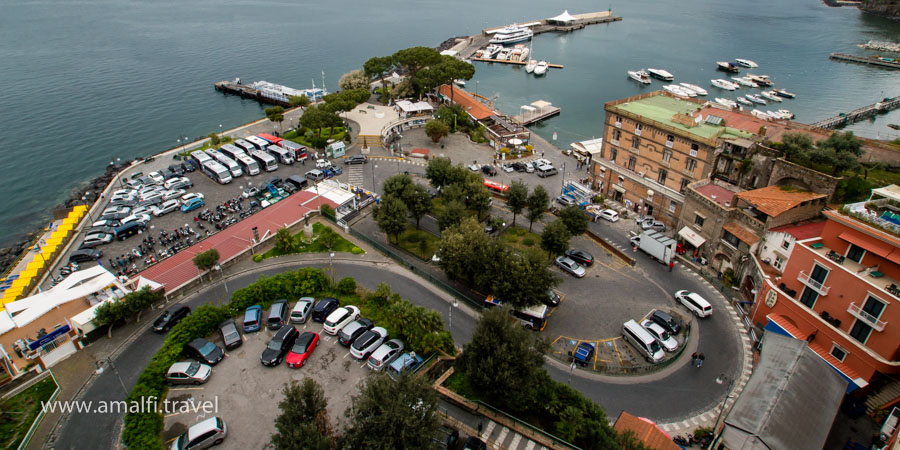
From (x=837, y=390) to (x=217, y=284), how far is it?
148 ft

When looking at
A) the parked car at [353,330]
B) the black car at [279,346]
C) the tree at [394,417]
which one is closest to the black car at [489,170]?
the parked car at [353,330]

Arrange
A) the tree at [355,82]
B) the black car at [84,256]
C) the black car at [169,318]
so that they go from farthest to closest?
the tree at [355,82] < the black car at [84,256] < the black car at [169,318]

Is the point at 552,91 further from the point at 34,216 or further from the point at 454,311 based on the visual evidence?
the point at 34,216

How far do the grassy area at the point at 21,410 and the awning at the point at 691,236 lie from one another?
52177mm

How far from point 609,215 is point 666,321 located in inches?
711

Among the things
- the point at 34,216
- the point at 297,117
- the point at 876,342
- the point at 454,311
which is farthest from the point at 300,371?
the point at 297,117

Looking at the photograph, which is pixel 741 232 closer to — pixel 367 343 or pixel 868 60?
pixel 367 343

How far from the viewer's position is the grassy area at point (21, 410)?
84.3ft

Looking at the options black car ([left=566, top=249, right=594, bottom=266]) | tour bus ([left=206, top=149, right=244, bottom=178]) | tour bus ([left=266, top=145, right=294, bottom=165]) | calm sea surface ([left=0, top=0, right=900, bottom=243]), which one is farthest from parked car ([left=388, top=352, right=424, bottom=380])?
calm sea surface ([left=0, top=0, right=900, bottom=243])

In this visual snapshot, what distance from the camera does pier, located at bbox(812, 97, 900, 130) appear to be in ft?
286

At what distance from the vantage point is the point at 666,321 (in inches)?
1407

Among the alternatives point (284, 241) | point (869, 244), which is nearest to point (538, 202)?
point (284, 241)

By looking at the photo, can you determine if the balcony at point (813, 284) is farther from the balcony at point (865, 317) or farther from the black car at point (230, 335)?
the black car at point (230, 335)

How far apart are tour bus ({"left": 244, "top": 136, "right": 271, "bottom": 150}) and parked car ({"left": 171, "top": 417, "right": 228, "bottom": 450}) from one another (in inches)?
1903
